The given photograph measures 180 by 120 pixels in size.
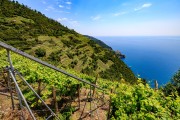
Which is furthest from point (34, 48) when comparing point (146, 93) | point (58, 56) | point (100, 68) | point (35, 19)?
point (146, 93)

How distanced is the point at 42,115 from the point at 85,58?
3526 inches

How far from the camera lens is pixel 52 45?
318ft

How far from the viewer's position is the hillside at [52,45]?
8475 centimetres

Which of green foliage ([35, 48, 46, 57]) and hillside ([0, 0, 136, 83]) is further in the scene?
hillside ([0, 0, 136, 83])

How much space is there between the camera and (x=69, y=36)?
12088 cm

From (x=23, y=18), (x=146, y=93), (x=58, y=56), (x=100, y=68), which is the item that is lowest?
(x=100, y=68)

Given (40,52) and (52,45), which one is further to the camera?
(52,45)

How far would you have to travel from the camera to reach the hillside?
84750 millimetres

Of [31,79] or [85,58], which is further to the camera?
[85,58]

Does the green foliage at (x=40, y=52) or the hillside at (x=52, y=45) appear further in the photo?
the hillside at (x=52, y=45)

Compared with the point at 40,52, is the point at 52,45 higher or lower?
higher

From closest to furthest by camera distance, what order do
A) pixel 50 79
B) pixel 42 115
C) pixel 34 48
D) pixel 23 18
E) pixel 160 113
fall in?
1. pixel 160 113
2. pixel 42 115
3. pixel 50 79
4. pixel 34 48
5. pixel 23 18

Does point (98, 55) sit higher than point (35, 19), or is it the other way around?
point (35, 19)

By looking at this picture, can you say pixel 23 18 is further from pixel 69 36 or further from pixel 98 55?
pixel 98 55
